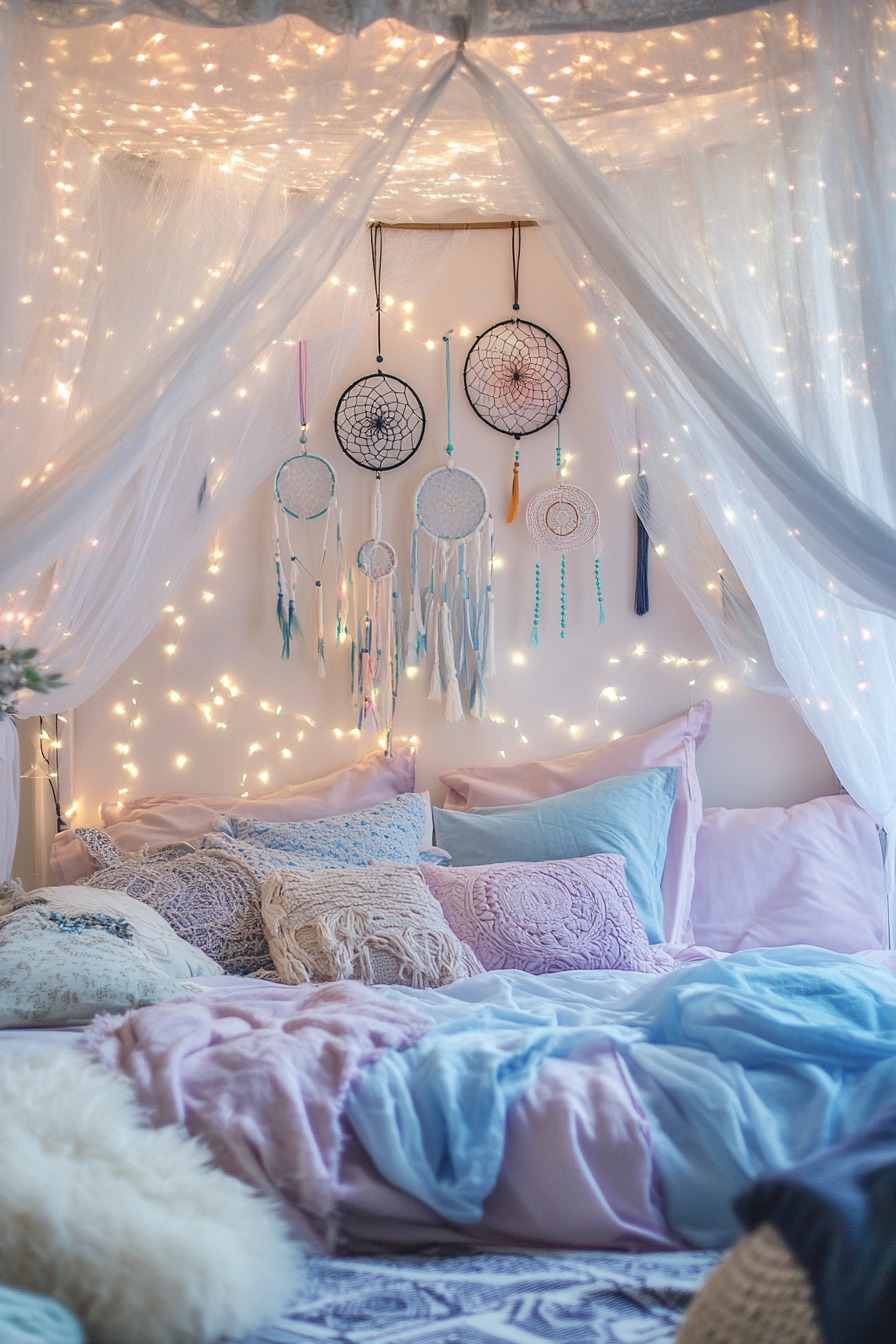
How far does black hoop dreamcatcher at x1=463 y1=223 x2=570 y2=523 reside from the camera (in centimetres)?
311

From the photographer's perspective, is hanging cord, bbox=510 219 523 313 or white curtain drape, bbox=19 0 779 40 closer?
white curtain drape, bbox=19 0 779 40

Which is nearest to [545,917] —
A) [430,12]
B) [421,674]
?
[421,674]

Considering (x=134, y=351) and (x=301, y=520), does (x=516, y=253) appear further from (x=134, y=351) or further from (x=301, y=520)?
(x=134, y=351)

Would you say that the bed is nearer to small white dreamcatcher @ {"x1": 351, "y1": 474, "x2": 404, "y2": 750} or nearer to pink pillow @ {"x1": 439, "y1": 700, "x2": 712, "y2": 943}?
pink pillow @ {"x1": 439, "y1": 700, "x2": 712, "y2": 943}

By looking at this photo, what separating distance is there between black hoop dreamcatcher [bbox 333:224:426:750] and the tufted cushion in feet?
2.65

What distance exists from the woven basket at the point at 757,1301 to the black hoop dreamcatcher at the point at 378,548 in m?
2.25

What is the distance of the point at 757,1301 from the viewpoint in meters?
0.82

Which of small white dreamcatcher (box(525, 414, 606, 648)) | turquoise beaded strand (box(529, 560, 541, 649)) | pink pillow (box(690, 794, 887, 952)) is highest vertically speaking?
small white dreamcatcher (box(525, 414, 606, 648))

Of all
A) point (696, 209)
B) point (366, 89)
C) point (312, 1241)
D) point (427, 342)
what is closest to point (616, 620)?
point (427, 342)

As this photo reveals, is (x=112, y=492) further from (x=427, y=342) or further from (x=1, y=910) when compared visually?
(x=427, y=342)

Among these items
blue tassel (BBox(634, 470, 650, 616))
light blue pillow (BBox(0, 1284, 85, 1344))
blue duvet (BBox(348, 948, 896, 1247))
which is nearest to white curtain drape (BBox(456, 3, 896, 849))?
blue duvet (BBox(348, 948, 896, 1247))

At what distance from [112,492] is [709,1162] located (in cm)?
147

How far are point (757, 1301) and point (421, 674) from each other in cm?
239

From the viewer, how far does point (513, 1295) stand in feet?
3.66
